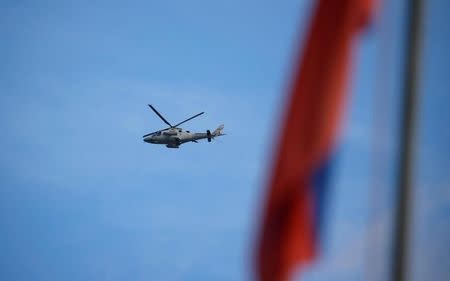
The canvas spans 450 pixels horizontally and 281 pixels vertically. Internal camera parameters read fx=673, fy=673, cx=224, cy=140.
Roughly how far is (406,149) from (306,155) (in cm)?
101

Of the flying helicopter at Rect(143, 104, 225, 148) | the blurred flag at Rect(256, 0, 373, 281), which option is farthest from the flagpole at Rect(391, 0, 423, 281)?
the flying helicopter at Rect(143, 104, 225, 148)

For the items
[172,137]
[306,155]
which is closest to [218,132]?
[172,137]

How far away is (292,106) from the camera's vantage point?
7207mm

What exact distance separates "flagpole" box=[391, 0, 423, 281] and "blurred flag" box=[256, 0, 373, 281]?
0.54 meters

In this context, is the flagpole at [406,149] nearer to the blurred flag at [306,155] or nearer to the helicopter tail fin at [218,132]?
the blurred flag at [306,155]

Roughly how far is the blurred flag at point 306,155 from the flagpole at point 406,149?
541 millimetres

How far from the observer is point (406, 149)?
22.4 ft

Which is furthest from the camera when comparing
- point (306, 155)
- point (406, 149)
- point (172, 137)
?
point (172, 137)

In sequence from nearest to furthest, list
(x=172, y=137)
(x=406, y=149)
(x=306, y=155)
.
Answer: (x=406, y=149) → (x=306, y=155) → (x=172, y=137)

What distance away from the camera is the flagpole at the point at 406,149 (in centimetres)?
668

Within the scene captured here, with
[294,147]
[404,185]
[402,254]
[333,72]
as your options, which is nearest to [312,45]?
[333,72]

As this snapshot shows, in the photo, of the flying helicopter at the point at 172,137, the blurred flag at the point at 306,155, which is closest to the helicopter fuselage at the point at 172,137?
the flying helicopter at the point at 172,137

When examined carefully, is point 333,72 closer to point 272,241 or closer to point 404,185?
point 404,185

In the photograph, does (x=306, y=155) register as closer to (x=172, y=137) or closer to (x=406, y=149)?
(x=406, y=149)
